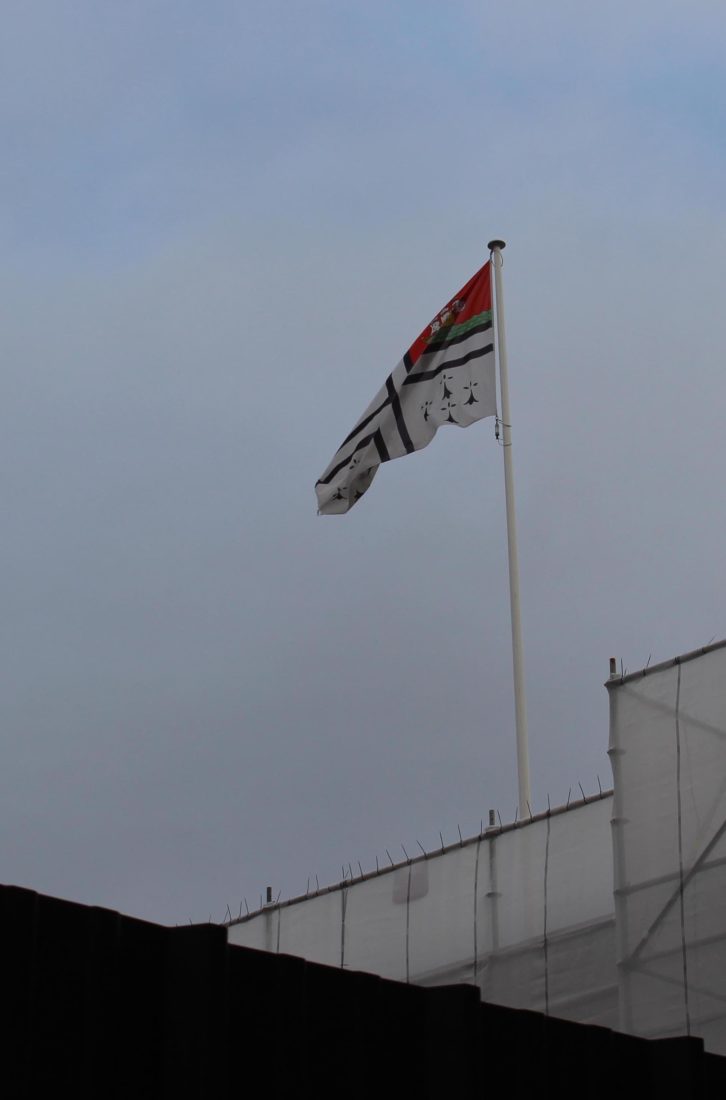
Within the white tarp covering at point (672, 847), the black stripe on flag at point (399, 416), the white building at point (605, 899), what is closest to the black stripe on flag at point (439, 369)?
the black stripe on flag at point (399, 416)

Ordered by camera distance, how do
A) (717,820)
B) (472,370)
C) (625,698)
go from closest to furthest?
(717,820), (625,698), (472,370)

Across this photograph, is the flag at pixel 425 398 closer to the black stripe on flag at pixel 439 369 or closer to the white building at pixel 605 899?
the black stripe on flag at pixel 439 369

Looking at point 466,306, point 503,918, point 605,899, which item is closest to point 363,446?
point 466,306

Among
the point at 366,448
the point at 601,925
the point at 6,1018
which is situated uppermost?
the point at 366,448

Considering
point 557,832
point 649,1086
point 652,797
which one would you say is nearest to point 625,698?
point 652,797

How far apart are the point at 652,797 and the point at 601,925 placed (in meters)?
2.18

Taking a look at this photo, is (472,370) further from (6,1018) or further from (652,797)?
(6,1018)

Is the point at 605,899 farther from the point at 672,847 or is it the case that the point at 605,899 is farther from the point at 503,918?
the point at 672,847

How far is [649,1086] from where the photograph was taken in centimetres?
1045

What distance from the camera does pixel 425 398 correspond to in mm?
23203

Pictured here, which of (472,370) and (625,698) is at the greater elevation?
(472,370)

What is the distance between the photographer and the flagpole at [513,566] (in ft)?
66.1

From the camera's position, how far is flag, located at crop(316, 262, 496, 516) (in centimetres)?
2300

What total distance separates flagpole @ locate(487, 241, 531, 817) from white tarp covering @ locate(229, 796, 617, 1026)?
814 millimetres
